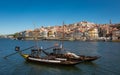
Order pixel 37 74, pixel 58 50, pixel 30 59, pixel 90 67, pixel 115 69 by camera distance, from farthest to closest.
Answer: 1. pixel 58 50
2. pixel 30 59
3. pixel 90 67
4. pixel 115 69
5. pixel 37 74

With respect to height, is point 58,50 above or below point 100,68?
above

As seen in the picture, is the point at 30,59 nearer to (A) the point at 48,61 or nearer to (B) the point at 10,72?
(A) the point at 48,61

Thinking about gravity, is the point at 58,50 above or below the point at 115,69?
above

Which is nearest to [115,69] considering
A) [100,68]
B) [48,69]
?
[100,68]

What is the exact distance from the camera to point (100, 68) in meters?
40.0

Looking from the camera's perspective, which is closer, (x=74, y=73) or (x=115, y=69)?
(x=74, y=73)

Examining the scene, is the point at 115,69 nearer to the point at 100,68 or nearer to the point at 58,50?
the point at 100,68

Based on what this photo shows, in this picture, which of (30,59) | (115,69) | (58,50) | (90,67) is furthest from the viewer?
(58,50)

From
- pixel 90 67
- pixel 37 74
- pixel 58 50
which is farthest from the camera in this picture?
pixel 58 50

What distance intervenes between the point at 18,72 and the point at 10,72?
146 centimetres

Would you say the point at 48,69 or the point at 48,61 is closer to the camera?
the point at 48,69

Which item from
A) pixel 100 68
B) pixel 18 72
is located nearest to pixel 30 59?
pixel 18 72

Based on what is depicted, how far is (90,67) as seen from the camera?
135 ft

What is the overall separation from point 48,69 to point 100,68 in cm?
1010
